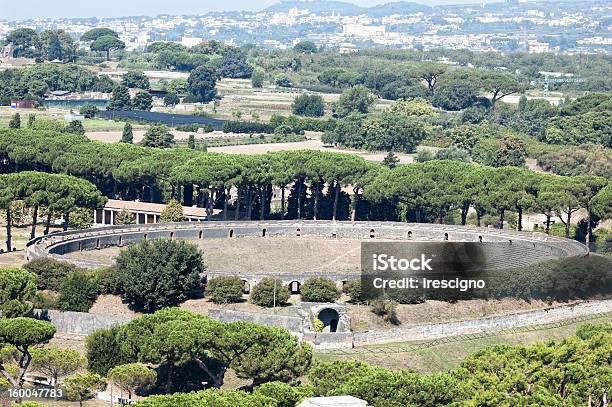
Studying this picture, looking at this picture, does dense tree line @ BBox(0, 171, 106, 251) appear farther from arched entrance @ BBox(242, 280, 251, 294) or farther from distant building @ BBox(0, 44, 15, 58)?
distant building @ BBox(0, 44, 15, 58)

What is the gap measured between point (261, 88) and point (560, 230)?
103569 millimetres

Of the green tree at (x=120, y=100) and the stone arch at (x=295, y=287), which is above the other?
the stone arch at (x=295, y=287)

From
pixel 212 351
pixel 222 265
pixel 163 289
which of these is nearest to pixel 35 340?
pixel 212 351

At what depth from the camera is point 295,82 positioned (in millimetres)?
180750

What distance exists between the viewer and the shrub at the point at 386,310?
56.1 m

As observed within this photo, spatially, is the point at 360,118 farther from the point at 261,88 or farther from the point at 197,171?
the point at 261,88

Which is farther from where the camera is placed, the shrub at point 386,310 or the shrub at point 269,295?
the shrub at point 269,295

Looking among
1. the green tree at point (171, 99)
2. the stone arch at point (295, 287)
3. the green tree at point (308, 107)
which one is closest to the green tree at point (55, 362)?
the stone arch at point (295, 287)

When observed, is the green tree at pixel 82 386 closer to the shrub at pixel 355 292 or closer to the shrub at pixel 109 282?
the shrub at pixel 109 282

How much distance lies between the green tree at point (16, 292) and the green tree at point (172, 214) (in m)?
20.3

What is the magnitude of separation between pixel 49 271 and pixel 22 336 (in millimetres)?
10059

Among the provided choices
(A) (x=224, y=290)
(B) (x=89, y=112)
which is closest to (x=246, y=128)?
(B) (x=89, y=112)

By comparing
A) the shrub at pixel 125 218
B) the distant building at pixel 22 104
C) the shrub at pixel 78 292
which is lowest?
the distant building at pixel 22 104

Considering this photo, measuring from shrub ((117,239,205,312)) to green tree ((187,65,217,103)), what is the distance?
319 feet
